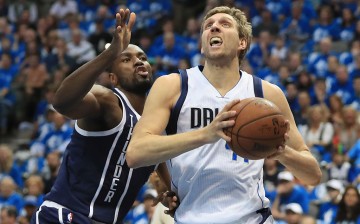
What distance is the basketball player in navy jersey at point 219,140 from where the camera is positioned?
4.62m

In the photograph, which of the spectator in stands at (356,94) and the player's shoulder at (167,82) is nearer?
the player's shoulder at (167,82)

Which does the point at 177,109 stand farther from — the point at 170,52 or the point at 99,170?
the point at 170,52

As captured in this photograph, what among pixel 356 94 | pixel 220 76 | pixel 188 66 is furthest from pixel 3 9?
pixel 220 76

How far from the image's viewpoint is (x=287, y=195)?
1045cm

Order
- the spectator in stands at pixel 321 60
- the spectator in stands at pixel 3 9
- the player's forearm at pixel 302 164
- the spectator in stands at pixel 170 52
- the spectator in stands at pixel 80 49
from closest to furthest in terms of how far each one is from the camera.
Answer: the player's forearm at pixel 302 164 → the spectator in stands at pixel 321 60 → the spectator in stands at pixel 170 52 → the spectator in stands at pixel 80 49 → the spectator in stands at pixel 3 9

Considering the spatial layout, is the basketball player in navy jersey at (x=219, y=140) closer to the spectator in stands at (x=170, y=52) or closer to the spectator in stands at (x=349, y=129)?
the spectator in stands at (x=349, y=129)

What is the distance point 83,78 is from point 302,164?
57.2 inches

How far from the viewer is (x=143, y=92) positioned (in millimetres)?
5754

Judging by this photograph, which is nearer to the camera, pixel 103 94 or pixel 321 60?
pixel 103 94

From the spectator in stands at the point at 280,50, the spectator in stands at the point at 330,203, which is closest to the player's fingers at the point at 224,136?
the spectator in stands at the point at 330,203

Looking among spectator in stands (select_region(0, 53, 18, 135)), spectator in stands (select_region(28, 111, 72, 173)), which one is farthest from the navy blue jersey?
spectator in stands (select_region(0, 53, 18, 135))

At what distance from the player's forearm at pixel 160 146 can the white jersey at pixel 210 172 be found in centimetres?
33

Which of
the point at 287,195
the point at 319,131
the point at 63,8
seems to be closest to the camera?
the point at 287,195

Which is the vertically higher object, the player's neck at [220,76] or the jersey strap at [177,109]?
the player's neck at [220,76]
